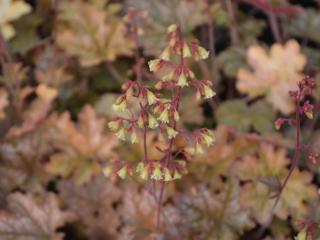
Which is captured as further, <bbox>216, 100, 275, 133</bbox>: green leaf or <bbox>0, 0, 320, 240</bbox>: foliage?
<bbox>216, 100, 275, 133</bbox>: green leaf

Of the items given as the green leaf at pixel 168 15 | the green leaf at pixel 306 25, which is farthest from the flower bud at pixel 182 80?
the green leaf at pixel 306 25

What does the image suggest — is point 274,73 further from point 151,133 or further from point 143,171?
point 143,171

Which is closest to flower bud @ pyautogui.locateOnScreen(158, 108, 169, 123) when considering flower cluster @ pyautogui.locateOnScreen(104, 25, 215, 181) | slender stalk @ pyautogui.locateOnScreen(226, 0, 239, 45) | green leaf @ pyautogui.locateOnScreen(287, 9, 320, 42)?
flower cluster @ pyautogui.locateOnScreen(104, 25, 215, 181)

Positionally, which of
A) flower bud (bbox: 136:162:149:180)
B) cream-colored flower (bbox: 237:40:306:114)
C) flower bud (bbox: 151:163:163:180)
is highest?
flower bud (bbox: 151:163:163:180)

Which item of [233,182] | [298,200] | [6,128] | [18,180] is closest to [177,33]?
[233,182]

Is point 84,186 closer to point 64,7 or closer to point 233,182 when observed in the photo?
point 233,182

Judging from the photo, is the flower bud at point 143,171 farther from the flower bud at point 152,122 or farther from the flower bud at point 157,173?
the flower bud at point 152,122

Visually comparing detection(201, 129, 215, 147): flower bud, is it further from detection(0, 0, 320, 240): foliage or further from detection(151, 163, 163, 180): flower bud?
detection(151, 163, 163, 180): flower bud
